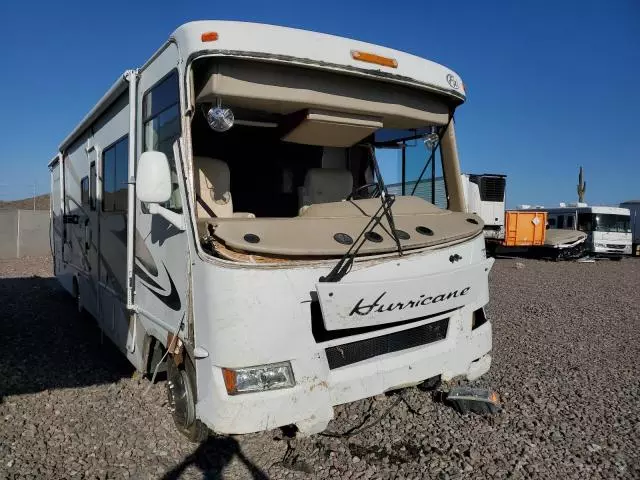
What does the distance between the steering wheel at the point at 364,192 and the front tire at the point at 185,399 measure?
1939mm

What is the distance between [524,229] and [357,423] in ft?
61.2

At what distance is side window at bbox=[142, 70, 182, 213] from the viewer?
10.9 feet

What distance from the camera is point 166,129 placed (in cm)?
354

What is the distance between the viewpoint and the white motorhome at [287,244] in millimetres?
2879

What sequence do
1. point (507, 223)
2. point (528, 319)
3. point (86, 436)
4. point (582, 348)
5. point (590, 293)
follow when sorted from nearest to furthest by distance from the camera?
point (86, 436)
point (582, 348)
point (528, 319)
point (590, 293)
point (507, 223)

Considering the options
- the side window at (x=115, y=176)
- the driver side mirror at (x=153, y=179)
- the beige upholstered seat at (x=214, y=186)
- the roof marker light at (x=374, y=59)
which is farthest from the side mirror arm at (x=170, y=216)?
the roof marker light at (x=374, y=59)

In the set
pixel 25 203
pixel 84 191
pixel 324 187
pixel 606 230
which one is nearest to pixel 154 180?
pixel 324 187

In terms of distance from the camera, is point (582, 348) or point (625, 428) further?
point (582, 348)

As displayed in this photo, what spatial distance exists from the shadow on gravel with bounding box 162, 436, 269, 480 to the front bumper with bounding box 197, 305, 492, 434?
58cm

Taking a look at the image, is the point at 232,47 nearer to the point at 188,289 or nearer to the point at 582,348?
the point at 188,289

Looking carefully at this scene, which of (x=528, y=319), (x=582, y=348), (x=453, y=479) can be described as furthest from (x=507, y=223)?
(x=453, y=479)

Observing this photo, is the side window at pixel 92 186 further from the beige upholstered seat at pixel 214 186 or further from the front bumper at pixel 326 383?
the front bumper at pixel 326 383

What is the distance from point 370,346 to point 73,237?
19.0ft

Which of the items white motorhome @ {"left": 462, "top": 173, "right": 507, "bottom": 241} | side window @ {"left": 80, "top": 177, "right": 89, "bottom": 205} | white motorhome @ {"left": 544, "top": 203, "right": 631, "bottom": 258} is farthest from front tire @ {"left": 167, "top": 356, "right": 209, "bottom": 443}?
white motorhome @ {"left": 544, "top": 203, "right": 631, "bottom": 258}
